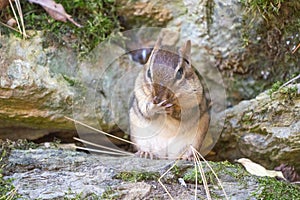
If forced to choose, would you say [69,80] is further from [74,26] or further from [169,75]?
[169,75]

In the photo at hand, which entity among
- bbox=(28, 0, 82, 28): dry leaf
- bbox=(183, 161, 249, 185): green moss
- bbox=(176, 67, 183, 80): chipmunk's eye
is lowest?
bbox=(183, 161, 249, 185): green moss

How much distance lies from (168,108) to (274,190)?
748mm

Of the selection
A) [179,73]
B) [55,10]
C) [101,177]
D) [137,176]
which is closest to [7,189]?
[101,177]

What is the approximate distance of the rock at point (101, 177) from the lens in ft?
6.44

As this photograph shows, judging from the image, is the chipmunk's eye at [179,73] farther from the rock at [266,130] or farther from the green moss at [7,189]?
the green moss at [7,189]

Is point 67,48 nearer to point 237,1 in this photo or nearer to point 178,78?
point 178,78

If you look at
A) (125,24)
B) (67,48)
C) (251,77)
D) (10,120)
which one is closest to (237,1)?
(251,77)

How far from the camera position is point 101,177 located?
210 cm

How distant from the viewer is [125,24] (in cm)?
319

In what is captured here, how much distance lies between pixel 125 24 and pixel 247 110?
1.00 metres

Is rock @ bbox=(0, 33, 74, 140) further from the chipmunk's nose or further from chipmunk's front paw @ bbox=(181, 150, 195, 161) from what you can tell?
chipmunk's front paw @ bbox=(181, 150, 195, 161)

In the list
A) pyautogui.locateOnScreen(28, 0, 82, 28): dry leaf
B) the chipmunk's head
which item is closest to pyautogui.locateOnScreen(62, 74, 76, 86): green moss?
pyautogui.locateOnScreen(28, 0, 82, 28): dry leaf

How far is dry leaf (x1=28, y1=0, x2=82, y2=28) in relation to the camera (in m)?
2.81

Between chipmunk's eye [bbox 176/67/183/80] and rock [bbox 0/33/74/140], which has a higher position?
chipmunk's eye [bbox 176/67/183/80]
